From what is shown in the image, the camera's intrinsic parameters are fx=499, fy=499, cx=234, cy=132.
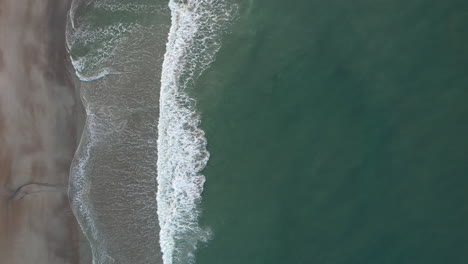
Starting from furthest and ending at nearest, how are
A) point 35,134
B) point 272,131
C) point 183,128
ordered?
1. point 35,134
2. point 183,128
3. point 272,131

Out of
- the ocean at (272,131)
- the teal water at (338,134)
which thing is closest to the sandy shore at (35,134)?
the ocean at (272,131)

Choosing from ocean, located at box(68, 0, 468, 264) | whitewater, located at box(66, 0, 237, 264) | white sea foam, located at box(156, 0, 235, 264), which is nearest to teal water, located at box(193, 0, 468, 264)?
ocean, located at box(68, 0, 468, 264)

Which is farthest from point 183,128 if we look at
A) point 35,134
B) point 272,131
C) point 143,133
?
point 35,134

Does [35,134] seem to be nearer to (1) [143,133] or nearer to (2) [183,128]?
(1) [143,133]

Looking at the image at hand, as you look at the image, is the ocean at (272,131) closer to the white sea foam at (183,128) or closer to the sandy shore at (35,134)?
the white sea foam at (183,128)

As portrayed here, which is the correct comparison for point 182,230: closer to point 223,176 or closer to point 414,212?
point 223,176

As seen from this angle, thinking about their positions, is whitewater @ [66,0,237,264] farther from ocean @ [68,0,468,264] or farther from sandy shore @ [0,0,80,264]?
sandy shore @ [0,0,80,264]
